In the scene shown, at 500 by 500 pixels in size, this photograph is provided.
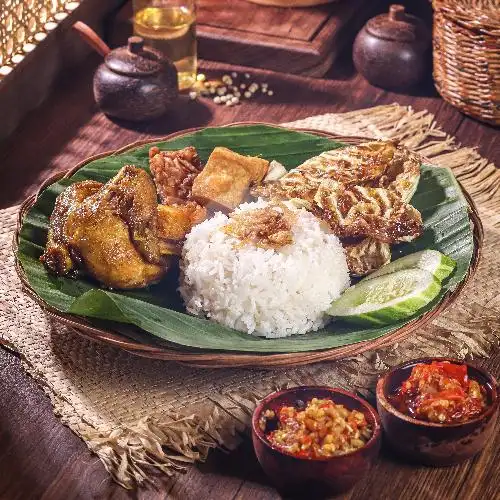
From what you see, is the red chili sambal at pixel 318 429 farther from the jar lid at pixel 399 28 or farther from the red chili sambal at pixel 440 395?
the jar lid at pixel 399 28

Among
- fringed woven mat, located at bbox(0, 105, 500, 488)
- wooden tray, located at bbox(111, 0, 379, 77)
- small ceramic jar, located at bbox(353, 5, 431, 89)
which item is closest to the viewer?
fringed woven mat, located at bbox(0, 105, 500, 488)

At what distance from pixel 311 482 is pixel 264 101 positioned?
2914 mm

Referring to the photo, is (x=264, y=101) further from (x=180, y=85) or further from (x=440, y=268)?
(x=440, y=268)

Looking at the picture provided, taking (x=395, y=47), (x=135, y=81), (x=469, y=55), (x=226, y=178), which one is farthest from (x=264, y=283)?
(x=395, y=47)

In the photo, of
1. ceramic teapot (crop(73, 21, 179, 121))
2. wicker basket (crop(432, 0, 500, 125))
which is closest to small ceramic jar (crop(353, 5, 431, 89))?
wicker basket (crop(432, 0, 500, 125))

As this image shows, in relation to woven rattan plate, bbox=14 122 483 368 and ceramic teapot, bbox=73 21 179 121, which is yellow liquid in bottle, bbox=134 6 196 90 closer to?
ceramic teapot, bbox=73 21 179 121

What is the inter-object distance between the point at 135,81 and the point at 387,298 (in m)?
2.05

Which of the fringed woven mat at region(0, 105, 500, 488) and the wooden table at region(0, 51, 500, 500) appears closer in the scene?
the wooden table at region(0, 51, 500, 500)

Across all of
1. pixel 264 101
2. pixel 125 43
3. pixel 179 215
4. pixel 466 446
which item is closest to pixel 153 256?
pixel 179 215

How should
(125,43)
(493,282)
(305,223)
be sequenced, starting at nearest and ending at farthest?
(305,223) → (493,282) → (125,43)

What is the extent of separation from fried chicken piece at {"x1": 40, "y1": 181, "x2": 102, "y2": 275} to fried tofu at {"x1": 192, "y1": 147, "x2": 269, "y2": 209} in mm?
411

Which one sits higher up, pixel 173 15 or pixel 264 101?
pixel 173 15

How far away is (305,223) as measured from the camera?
346 centimetres

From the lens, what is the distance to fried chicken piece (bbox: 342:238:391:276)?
350 cm
